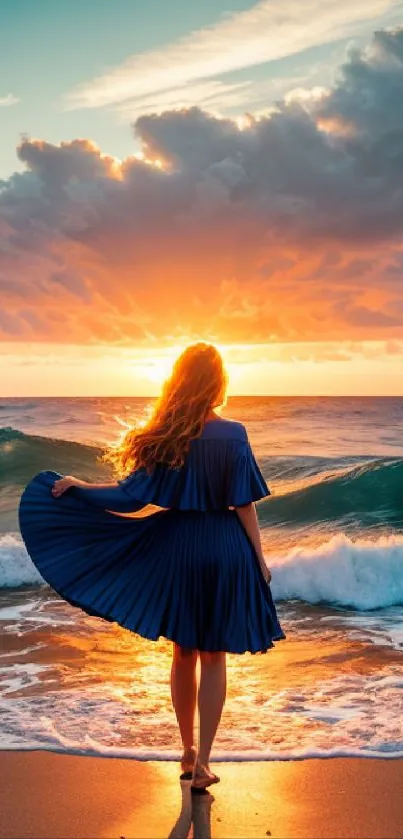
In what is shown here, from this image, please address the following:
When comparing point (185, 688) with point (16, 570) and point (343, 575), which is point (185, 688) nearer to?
point (343, 575)

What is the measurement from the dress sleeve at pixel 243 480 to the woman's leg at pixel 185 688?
0.75 m

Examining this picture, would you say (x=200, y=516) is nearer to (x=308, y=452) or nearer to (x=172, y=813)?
(x=172, y=813)

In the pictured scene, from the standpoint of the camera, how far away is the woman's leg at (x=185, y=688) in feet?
13.4

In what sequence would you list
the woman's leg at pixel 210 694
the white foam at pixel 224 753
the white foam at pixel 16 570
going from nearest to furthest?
the woman's leg at pixel 210 694 < the white foam at pixel 224 753 < the white foam at pixel 16 570

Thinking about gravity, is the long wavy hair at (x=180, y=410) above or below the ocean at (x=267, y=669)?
above

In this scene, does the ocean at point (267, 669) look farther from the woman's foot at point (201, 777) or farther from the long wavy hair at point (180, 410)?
the long wavy hair at point (180, 410)

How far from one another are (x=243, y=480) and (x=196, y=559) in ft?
1.31

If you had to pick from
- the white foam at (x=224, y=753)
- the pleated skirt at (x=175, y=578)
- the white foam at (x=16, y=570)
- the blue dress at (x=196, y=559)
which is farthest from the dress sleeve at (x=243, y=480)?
the white foam at (x=16, y=570)

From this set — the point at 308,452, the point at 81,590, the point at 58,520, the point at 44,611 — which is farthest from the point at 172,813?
the point at 308,452

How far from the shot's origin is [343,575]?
10.5 m

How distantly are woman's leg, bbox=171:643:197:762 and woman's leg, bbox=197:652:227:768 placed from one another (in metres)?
0.10

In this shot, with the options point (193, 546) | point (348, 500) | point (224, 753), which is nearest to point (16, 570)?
point (224, 753)

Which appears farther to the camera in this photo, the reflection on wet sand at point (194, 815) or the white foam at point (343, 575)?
the white foam at point (343, 575)

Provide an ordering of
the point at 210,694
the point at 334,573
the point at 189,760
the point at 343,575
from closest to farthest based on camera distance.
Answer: the point at 210,694 < the point at 189,760 < the point at 343,575 < the point at 334,573
